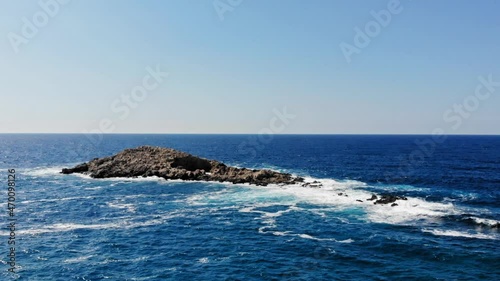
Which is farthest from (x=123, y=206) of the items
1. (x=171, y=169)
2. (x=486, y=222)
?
(x=486, y=222)

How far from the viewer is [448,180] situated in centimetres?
9056

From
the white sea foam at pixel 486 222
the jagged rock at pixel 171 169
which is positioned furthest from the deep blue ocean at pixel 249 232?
the jagged rock at pixel 171 169

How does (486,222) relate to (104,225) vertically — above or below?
above

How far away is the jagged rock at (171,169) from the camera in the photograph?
8719 cm

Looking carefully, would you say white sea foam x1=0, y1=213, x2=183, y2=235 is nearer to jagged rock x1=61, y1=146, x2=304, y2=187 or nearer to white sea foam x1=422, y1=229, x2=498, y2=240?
jagged rock x1=61, y1=146, x2=304, y2=187

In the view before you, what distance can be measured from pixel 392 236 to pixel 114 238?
36.4 metres

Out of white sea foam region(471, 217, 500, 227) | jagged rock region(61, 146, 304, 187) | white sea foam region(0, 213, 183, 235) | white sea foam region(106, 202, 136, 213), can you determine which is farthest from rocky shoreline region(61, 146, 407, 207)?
white sea foam region(0, 213, 183, 235)

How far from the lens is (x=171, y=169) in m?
92.4

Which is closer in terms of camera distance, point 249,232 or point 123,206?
point 249,232

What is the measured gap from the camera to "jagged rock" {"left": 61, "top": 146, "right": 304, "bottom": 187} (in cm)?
8719

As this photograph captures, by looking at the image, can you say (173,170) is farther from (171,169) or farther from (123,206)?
(123,206)

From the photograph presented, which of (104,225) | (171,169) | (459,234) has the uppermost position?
(171,169)

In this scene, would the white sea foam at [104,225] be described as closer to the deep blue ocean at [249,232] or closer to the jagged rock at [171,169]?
the deep blue ocean at [249,232]

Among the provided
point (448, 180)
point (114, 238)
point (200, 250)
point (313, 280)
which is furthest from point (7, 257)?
point (448, 180)
